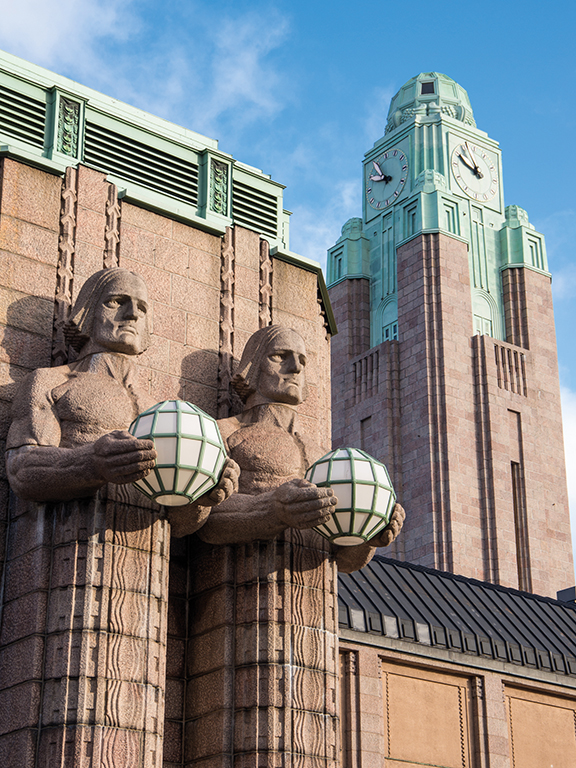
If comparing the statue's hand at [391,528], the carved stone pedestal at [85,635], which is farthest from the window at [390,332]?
the carved stone pedestal at [85,635]

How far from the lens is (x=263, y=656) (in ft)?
33.6

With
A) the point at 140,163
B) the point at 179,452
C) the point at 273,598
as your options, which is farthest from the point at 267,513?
the point at 140,163

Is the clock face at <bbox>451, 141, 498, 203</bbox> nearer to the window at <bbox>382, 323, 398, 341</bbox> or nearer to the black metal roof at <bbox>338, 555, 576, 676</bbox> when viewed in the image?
the window at <bbox>382, 323, 398, 341</bbox>

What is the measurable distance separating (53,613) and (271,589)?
6.49 feet

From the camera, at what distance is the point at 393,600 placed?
18.8m

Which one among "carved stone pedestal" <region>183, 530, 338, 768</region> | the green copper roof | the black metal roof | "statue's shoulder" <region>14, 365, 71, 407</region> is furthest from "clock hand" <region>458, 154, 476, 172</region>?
"statue's shoulder" <region>14, 365, 71, 407</region>

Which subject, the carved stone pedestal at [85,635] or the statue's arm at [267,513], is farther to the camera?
the statue's arm at [267,513]

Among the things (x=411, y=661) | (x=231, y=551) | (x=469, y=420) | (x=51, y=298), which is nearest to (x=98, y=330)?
(x=51, y=298)

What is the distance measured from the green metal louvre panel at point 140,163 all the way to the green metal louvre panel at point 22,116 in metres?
0.55

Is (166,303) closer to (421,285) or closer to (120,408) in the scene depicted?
(120,408)

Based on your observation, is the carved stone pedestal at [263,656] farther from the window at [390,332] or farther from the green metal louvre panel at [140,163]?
the window at [390,332]

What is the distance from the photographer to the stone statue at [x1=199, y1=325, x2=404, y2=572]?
400 inches

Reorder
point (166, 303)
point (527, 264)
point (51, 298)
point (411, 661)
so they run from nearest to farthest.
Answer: point (51, 298) < point (166, 303) < point (411, 661) < point (527, 264)

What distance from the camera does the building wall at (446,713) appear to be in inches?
676
